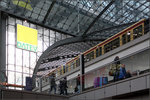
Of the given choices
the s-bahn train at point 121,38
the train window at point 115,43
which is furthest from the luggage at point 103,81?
the train window at point 115,43

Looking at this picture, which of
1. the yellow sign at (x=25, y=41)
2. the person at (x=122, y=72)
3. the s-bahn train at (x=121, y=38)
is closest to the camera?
the person at (x=122, y=72)

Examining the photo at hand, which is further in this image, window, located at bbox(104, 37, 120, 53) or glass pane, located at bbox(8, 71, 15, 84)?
glass pane, located at bbox(8, 71, 15, 84)

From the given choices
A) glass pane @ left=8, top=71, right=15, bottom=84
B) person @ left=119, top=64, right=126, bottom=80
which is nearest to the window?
person @ left=119, top=64, right=126, bottom=80

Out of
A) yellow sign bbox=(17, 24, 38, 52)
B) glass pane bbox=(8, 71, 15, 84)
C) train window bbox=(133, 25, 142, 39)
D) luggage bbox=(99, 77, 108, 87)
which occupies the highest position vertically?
yellow sign bbox=(17, 24, 38, 52)

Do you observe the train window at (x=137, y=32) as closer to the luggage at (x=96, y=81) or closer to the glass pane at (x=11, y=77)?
the luggage at (x=96, y=81)

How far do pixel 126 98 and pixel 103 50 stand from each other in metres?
12.8

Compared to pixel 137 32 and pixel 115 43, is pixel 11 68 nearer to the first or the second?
pixel 115 43

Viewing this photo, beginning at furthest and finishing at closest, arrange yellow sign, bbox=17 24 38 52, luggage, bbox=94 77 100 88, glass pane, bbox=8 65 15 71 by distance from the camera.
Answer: glass pane, bbox=8 65 15 71
yellow sign, bbox=17 24 38 52
luggage, bbox=94 77 100 88

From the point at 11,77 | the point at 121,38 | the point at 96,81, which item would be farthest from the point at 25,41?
the point at 96,81

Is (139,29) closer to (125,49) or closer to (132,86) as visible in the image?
(125,49)

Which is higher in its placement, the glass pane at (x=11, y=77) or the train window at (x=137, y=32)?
the train window at (x=137, y=32)

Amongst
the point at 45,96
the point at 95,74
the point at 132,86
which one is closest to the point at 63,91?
the point at 45,96

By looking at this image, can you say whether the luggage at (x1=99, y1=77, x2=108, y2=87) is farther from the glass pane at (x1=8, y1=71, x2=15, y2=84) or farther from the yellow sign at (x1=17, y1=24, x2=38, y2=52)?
the glass pane at (x1=8, y1=71, x2=15, y2=84)

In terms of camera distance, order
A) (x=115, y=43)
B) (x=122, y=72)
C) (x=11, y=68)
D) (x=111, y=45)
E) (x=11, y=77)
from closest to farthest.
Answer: (x=122, y=72) → (x=115, y=43) → (x=111, y=45) → (x=11, y=77) → (x=11, y=68)
